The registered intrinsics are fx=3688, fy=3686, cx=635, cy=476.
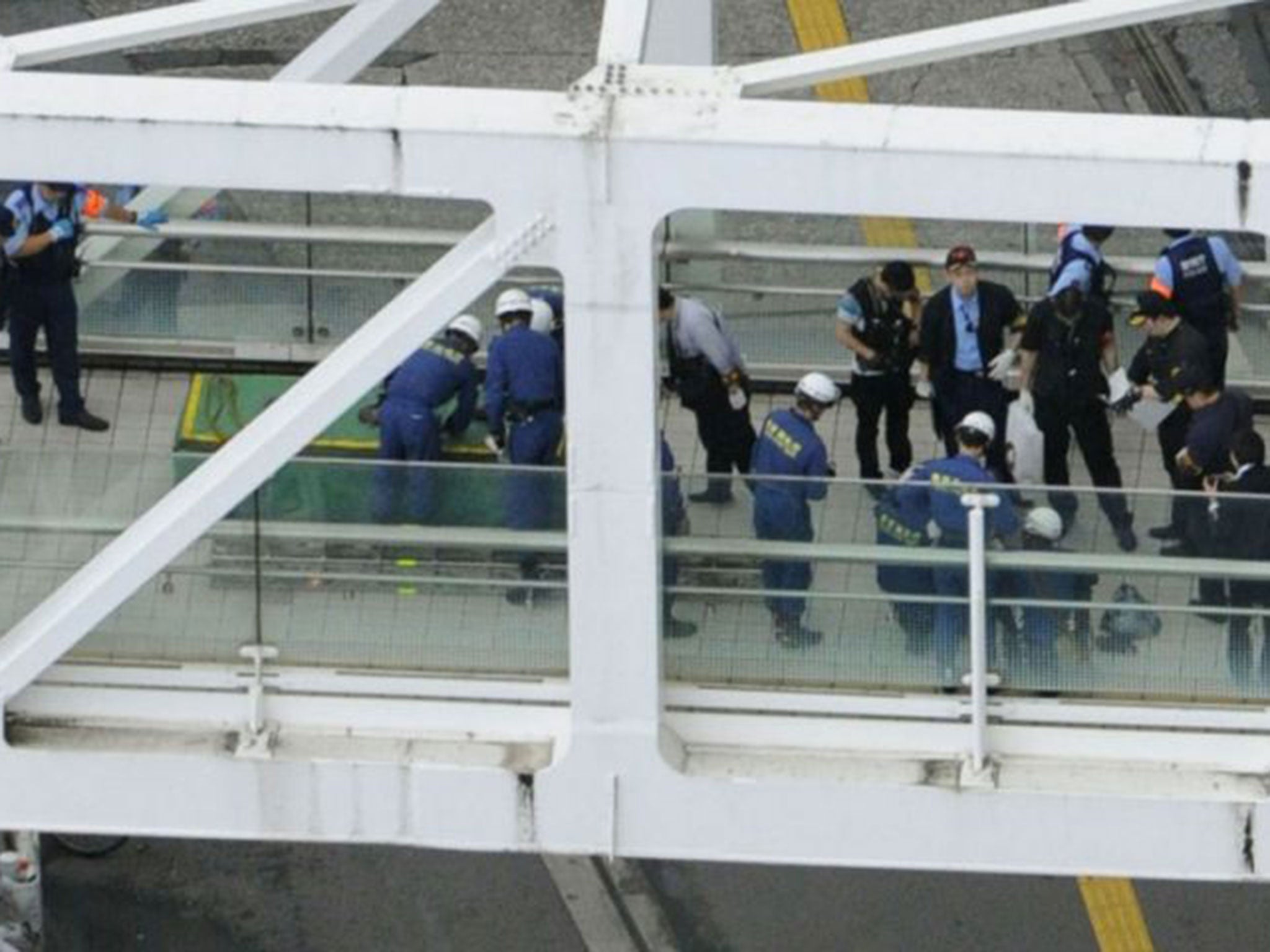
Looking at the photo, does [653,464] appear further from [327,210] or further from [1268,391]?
[327,210]

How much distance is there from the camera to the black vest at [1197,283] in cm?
1759

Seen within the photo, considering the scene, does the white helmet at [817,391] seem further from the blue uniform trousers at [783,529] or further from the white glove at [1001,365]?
the blue uniform trousers at [783,529]

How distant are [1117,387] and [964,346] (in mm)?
749

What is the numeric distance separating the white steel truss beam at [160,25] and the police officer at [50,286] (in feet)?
6.22

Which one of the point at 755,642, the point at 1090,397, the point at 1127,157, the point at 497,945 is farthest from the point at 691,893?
the point at 1127,157

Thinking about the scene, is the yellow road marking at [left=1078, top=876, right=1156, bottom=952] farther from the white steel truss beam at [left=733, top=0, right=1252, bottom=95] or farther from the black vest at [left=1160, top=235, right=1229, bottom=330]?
the white steel truss beam at [left=733, top=0, right=1252, bottom=95]

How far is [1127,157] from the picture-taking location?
1278 centimetres

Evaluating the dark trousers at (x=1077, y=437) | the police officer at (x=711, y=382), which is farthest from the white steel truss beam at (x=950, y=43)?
the police officer at (x=711, y=382)

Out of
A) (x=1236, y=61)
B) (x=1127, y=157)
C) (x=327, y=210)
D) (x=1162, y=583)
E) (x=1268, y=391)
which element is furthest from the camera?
(x=1236, y=61)

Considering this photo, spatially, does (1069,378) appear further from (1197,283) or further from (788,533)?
(788,533)

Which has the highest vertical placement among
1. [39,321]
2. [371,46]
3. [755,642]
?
[371,46]

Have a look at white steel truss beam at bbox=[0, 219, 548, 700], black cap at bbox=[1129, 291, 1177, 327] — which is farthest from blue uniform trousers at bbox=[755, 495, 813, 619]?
black cap at bbox=[1129, 291, 1177, 327]

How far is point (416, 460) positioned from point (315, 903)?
4.56m

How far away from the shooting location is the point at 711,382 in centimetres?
1734
